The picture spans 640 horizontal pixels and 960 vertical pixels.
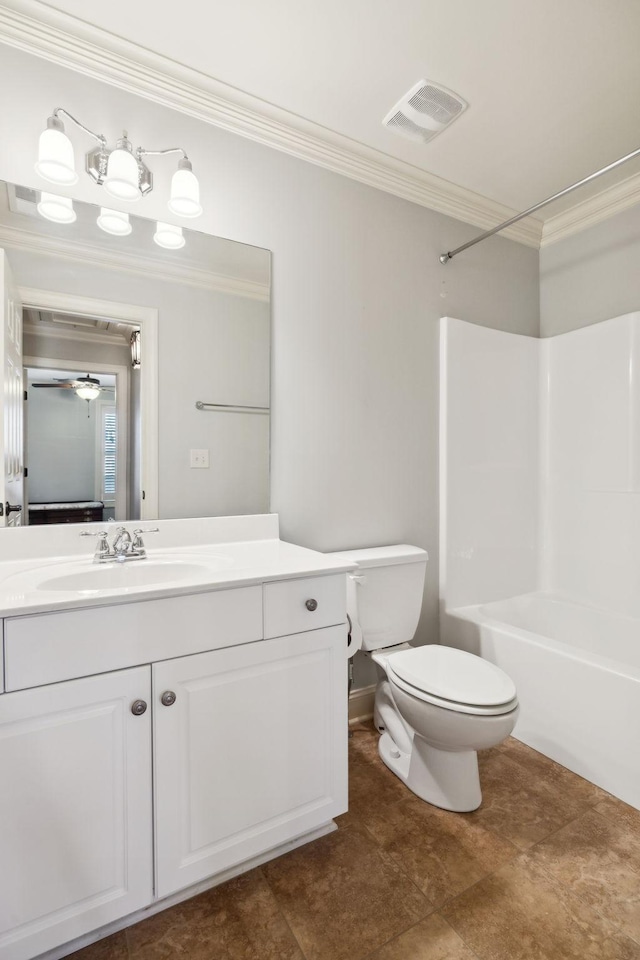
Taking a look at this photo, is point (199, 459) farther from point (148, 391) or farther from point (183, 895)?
point (183, 895)

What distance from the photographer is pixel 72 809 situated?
1005mm

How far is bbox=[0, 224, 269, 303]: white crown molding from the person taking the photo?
143cm

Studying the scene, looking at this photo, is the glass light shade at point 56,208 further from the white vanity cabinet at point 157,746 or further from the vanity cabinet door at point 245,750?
the vanity cabinet door at point 245,750

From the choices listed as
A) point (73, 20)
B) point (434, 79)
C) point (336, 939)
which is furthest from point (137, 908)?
point (434, 79)

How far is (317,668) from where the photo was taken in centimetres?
133

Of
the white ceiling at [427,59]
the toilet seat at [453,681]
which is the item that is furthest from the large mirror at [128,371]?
the toilet seat at [453,681]

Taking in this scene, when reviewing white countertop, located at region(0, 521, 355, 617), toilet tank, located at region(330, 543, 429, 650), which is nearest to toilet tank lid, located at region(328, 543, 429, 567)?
toilet tank, located at region(330, 543, 429, 650)

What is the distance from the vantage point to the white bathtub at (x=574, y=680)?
1.58 m

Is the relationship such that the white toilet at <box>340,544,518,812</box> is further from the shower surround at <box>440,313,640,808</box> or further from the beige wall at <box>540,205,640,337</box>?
the beige wall at <box>540,205,640,337</box>

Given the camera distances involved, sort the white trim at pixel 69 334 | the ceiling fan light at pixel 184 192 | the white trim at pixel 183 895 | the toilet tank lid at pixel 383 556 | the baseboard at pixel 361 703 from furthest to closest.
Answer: the baseboard at pixel 361 703 → the toilet tank lid at pixel 383 556 → the ceiling fan light at pixel 184 192 → the white trim at pixel 69 334 → the white trim at pixel 183 895

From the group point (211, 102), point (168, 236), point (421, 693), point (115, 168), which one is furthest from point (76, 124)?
point (421, 693)

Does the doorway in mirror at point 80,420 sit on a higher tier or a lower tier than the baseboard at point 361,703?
higher

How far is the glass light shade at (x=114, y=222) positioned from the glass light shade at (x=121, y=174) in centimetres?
6

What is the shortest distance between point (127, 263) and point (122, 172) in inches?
10.0
